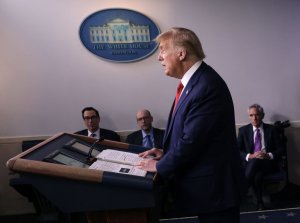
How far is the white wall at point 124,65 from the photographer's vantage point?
3436mm

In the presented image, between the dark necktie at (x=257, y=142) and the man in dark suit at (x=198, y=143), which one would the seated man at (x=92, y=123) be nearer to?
the dark necktie at (x=257, y=142)

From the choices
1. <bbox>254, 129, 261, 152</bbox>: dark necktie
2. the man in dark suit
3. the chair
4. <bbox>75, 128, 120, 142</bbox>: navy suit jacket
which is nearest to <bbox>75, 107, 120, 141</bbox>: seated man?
<bbox>75, 128, 120, 142</bbox>: navy suit jacket

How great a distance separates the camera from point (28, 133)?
3.53 metres

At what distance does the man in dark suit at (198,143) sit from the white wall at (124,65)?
2.26m

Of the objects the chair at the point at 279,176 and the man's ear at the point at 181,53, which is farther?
the chair at the point at 279,176

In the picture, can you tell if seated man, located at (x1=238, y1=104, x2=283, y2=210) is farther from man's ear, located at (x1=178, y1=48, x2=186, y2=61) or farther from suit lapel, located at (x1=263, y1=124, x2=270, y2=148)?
man's ear, located at (x1=178, y1=48, x2=186, y2=61)

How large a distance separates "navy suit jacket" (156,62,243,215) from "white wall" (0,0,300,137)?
2.32 m

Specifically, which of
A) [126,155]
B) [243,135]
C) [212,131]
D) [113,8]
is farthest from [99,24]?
[212,131]

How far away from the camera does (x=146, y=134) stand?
345 centimetres

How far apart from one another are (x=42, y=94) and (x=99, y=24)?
1026 millimetres

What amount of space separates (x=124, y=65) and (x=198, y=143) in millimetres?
2476

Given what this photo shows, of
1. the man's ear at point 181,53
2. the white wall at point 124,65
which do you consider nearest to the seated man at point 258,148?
the white wall at point 124,65

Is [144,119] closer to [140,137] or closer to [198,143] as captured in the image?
[140,137]

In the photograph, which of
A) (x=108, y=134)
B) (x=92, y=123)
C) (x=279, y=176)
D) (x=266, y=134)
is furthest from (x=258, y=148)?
(x=92, y=123)
